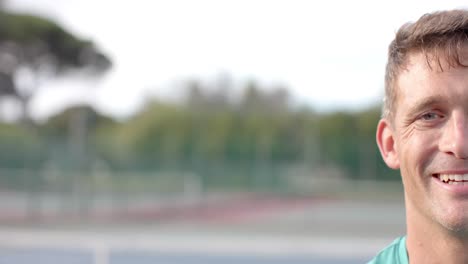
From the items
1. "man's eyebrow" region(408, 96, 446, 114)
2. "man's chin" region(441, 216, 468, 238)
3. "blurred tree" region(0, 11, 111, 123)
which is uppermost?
"blurred tree" region(0, 11, 111, 123)

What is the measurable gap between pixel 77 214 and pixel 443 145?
16.4 meters

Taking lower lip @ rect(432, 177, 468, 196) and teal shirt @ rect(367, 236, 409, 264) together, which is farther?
teal shirt @ rect(367, 236, 409, 264)

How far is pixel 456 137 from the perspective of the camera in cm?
114

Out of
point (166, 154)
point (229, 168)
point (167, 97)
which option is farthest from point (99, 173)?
point (167, 97)

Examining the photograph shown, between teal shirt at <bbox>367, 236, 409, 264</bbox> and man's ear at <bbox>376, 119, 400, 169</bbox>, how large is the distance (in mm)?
159

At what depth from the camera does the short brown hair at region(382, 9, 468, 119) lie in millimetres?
1183

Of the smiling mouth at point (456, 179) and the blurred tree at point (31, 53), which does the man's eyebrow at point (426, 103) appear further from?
the blurred tree at point (31, 53)

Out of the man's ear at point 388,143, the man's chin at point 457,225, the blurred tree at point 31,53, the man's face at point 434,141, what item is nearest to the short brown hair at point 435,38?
the man's face at point 434,141

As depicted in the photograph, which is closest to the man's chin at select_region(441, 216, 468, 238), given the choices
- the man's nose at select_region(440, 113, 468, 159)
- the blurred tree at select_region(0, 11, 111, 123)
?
the man's nose at select_region(440, 113, 468, 159)

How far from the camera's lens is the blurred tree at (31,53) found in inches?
1147

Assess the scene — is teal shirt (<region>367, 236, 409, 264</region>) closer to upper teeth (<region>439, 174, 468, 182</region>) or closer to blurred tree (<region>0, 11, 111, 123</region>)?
upper teeth (<region>439, 174, 468, 182</region>)

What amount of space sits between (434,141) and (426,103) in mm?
69

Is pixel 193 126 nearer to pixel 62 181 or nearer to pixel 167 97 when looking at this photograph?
pixel 62 181

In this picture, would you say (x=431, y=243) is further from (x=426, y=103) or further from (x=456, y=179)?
(x=426, y=103)
